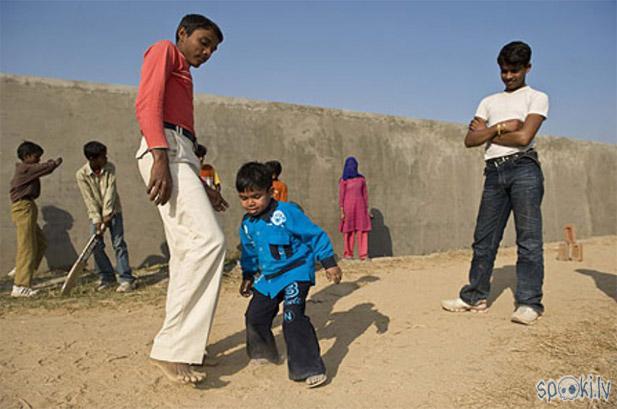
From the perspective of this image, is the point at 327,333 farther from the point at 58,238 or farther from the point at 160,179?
the point at 58,238

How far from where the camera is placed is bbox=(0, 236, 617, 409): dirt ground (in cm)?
236

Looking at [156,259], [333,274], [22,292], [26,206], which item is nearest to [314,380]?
[333,274]

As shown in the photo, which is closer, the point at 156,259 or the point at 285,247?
the point at 285,247

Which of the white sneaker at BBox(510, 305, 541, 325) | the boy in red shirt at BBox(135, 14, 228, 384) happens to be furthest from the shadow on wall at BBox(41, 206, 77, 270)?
the white sneaker at BBox(510, 305, 541, 325)

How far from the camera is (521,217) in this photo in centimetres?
348

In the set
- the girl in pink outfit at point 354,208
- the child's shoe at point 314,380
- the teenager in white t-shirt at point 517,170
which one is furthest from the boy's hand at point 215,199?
the girl in pink outfit at point 354,208

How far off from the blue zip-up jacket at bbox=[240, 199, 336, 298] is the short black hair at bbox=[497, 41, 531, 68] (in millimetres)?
1875

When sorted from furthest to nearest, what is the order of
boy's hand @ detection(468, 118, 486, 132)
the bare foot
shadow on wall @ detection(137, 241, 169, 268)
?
shadow on wall @ detection(137, 241, 169, 268)
boy's hand @ detection(468, 118, 486, 132)
the bare foot

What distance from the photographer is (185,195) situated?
94.3 inches

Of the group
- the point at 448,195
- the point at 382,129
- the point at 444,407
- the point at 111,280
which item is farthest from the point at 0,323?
the point at 448,195

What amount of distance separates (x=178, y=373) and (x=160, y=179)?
3.09 ft

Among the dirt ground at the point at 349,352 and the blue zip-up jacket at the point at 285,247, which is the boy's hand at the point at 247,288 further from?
the dirt ground at the point at 349,352

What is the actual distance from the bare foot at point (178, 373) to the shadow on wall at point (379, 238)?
6617 mm

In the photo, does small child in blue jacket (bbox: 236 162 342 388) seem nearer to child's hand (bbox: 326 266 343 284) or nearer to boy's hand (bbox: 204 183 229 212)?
child's hand (bbox: 326 266 343 284)
